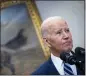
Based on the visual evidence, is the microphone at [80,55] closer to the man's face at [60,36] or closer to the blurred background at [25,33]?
the man's face at [60,36]

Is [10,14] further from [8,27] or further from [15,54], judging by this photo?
[15,54]

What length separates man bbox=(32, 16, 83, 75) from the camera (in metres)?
0.90

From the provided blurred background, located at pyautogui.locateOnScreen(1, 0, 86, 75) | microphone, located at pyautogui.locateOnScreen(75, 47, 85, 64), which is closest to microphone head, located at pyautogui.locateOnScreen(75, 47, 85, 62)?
microphone, located at pyautogui.locateOnScreen(75, 47, 85, 64)

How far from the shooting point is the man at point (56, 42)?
90 centimetres

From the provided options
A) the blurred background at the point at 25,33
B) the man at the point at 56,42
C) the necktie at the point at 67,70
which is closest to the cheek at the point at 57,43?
the man at the point at 56,42

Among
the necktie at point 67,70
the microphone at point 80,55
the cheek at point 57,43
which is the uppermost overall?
the microphone at point 80,55

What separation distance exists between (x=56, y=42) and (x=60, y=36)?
0.13ft

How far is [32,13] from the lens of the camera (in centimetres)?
121

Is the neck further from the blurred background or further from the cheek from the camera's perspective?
the blurred background

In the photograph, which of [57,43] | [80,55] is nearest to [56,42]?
[57,43]

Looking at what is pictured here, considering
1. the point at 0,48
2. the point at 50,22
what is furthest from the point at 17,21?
the point at 50,22

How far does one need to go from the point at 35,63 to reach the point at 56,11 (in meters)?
0.36

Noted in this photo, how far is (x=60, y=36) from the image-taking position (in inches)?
36.1

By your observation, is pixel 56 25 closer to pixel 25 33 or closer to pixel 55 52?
pixel 55 52
